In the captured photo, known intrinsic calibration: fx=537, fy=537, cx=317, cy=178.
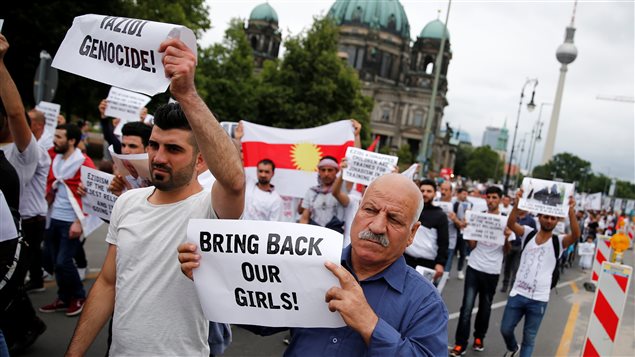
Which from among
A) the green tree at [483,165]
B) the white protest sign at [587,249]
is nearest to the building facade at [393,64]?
the green tree at [483,165]

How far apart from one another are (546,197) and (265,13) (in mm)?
82147

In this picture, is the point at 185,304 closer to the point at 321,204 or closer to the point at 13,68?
the point at 321,204

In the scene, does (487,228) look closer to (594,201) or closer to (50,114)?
(50,114)

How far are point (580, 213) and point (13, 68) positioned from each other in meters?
21.2

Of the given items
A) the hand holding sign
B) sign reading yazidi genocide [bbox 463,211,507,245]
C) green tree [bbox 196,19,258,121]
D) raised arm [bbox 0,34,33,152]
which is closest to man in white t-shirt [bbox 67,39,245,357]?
the hand holding sign

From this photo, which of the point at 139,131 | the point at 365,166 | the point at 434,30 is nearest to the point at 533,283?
the point at 365,166

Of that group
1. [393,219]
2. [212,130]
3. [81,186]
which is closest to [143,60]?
[212,130]

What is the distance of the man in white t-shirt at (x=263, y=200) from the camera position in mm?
6168

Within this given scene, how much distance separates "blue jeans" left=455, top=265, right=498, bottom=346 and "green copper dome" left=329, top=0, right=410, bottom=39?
86532 mm

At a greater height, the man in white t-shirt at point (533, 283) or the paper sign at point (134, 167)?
the paper sign at point (134, 167)

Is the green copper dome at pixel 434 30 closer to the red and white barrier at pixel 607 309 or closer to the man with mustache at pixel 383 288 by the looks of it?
the red and white barrier at pixel 607 309

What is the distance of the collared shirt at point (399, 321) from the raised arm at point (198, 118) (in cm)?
63

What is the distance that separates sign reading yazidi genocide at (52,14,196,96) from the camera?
215cm

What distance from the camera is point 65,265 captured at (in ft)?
17.9
